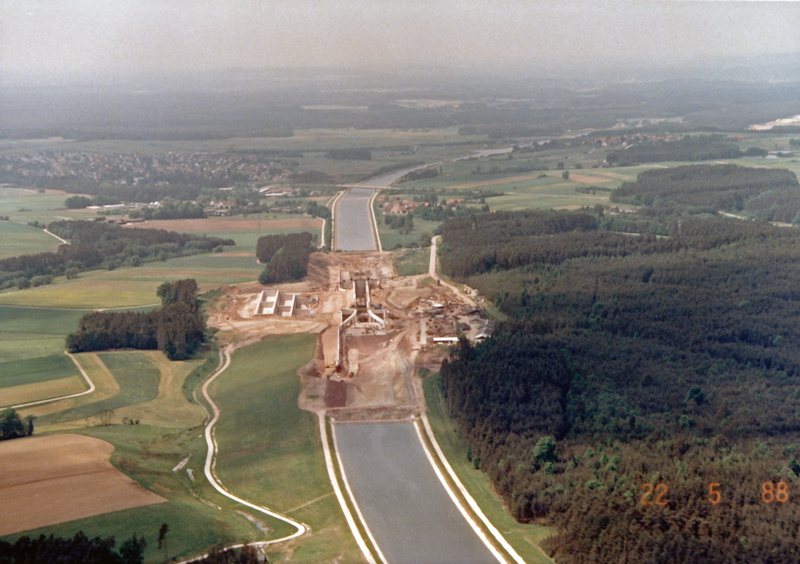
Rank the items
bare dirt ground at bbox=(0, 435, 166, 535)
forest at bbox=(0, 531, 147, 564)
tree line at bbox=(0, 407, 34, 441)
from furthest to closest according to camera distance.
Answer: tree line at bbox=(0, 407, 34, 441) → bare dirt ground at bbox=(0, 435, 166, 535) → forest at bbox=(0, 531, 147, 564)

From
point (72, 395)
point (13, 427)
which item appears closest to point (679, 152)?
point (72, 395)

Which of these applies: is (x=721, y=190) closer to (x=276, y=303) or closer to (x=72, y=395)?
(x=276, y=303)

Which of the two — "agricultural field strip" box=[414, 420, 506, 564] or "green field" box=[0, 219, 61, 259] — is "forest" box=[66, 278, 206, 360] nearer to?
"agricultural field strip" box=[414, 420, 506, 564]

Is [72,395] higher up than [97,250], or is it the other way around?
[97,250]

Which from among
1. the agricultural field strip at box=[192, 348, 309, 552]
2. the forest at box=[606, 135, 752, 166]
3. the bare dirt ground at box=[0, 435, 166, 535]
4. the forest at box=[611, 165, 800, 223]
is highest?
the forest at box=[606, 135, 752, 166]

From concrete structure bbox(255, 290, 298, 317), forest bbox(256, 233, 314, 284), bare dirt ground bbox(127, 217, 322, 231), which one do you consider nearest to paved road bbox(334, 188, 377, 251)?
bare dirt ground bbox(127, 217, 322, 231)

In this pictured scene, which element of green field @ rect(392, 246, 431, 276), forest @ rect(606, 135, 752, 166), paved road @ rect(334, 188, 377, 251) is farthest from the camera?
forest @ rect(606, 135, 752, 166)

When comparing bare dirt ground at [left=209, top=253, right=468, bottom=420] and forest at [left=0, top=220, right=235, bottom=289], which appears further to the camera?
forest at [left=0, top=220, right=235, bottom=289]

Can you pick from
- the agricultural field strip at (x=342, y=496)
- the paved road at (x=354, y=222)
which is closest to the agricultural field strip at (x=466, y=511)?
the agricultural field strip at (x=342, y=496)
